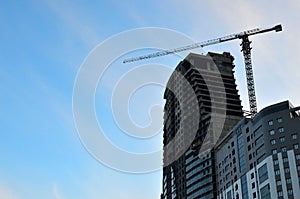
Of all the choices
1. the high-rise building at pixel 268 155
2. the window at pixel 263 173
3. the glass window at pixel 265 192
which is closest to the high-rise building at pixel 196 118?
Result: the high-rise building at pixel 268 155

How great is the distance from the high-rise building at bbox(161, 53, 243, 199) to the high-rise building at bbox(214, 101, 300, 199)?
23338mm

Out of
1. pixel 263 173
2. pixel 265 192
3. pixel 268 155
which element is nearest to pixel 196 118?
pixel 263 173

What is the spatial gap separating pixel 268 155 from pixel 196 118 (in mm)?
63458

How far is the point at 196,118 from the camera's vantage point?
547ft

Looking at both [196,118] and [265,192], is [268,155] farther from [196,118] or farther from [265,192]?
[196,118]

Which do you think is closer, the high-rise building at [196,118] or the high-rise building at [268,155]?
the high-rise building at [268,155]

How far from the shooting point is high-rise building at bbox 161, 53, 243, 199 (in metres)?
149

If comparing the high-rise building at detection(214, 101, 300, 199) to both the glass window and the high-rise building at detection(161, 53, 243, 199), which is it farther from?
the high-rise building at detection(161, 53, 243, 199)

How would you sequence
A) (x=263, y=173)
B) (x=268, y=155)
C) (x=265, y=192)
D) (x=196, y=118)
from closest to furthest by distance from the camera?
(x=265, y=192) → (x=268, y=155) → (x=263, y=173) → (x=196, y=118)

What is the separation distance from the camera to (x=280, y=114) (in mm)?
107688

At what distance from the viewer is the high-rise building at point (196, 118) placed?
149375 mm

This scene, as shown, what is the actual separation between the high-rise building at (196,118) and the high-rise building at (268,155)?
76.6 ft

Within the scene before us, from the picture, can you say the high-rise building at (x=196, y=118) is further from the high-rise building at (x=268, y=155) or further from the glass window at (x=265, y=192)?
the glass window at (x=265, y=192)

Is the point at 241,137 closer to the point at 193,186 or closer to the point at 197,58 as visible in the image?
the point at 193,186
